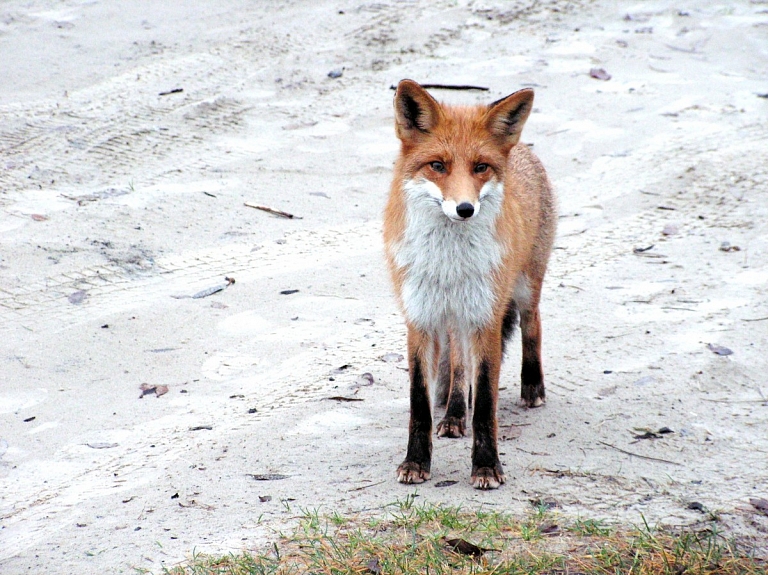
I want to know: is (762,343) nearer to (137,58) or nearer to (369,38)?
(369,38)

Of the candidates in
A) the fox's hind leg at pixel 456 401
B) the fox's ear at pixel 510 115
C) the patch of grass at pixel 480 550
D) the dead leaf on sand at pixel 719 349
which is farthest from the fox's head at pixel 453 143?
the dead leaf on sand at pixel 719 349

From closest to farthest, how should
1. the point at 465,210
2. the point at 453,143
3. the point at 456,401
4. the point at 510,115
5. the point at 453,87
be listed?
the point at 465,210 < the point at 453,143 < the point at 510,115 < the point at 456,401 < the point at 453,87

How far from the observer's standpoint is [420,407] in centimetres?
452

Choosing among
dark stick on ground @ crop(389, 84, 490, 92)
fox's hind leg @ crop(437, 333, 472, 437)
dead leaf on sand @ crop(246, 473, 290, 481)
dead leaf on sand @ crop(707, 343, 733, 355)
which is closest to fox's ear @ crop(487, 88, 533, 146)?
fox's hind leg @ crop(437, 333, 472, 437)

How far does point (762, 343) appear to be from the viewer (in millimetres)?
5941

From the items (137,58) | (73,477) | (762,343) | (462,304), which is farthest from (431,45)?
(73,477)

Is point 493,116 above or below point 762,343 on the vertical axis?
above

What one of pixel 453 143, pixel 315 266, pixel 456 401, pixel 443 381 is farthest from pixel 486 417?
pixel 315 266

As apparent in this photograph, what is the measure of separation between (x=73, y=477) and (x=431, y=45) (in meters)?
7.79

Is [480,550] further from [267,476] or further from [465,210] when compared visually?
[465,210]

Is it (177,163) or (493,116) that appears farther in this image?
(177,163)

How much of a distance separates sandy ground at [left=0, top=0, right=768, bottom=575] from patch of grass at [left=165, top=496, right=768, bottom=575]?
0.68 ft

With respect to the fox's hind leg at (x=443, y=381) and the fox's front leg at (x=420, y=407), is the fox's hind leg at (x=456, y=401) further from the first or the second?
the fox's front leg at (x=420, y=407)

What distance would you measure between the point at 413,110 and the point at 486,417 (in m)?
1.60
